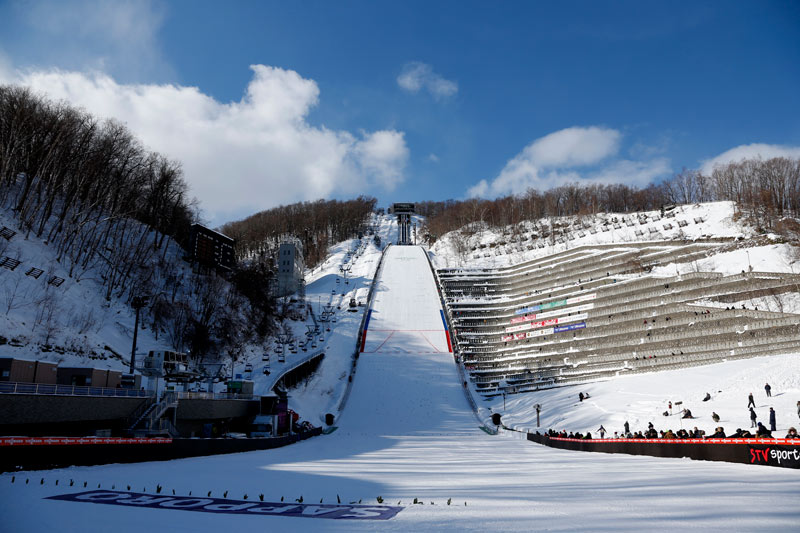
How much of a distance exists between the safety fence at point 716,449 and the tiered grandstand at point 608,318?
66.0ft

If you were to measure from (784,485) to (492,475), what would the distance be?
596 centimetres

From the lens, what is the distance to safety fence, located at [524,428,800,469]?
11578 millimetres

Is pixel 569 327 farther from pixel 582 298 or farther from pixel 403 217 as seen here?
pixel 403 217

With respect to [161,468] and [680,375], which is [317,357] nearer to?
[680,375]

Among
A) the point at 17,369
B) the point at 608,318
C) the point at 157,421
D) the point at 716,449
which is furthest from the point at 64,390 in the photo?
the point at 608,318

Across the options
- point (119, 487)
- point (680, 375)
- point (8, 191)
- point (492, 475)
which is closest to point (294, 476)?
point (119, 487)

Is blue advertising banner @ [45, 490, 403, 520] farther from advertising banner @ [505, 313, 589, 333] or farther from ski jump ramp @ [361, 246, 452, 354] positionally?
advertising banner @ [505, 313, 589, 333]

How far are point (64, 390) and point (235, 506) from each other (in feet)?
42.4

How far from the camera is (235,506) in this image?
784 cm

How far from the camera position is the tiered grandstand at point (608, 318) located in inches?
1414

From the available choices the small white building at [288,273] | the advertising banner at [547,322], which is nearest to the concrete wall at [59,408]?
the advertising banner at [547,322]

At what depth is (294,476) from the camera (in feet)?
40.4

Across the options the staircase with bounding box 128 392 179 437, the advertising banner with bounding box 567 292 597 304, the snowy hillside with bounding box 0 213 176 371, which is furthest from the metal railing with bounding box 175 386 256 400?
the advertising banner with bounding box 567 292 597 304

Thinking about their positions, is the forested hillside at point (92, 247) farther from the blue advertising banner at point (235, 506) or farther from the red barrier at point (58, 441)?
the blue advertising banner at point (235, 506)
